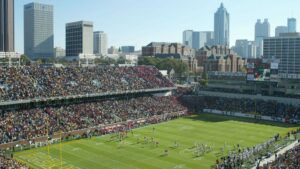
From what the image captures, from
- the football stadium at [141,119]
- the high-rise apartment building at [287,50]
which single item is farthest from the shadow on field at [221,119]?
→ the high-rise apartment building at [287,50]

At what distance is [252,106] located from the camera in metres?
76.1

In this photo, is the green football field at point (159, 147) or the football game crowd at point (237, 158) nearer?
the football game crowd at point (237, 158)

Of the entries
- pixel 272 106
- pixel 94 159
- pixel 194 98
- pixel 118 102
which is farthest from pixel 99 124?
pixel 272 106

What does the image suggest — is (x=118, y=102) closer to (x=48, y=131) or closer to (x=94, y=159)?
(x=48, y=131)

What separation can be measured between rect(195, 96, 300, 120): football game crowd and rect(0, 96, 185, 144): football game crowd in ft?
30.7

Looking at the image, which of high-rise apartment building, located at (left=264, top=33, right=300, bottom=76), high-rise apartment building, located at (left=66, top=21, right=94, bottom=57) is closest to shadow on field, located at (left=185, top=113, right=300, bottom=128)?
high-rise apartment building, located at (left=264, top=33, right=300, bottom=76)

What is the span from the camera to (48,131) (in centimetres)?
5212

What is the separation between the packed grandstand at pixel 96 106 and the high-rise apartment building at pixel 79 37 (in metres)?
96.8

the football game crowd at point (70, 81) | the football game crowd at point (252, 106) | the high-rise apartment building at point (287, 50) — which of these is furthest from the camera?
the high-rise apartment building at point (287, 50)

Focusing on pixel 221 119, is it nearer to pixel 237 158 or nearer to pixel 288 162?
pixel 237 158

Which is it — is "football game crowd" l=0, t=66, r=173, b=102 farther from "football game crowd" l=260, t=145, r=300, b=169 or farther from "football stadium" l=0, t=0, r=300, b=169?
"football game crowd" l=260, t=145, r=300, b=169

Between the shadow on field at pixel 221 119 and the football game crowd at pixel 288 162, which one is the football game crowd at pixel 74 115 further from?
the football game crowd at pixel 288 162

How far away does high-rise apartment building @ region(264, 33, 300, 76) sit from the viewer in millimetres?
173600

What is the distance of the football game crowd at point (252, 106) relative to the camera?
7069 cm
